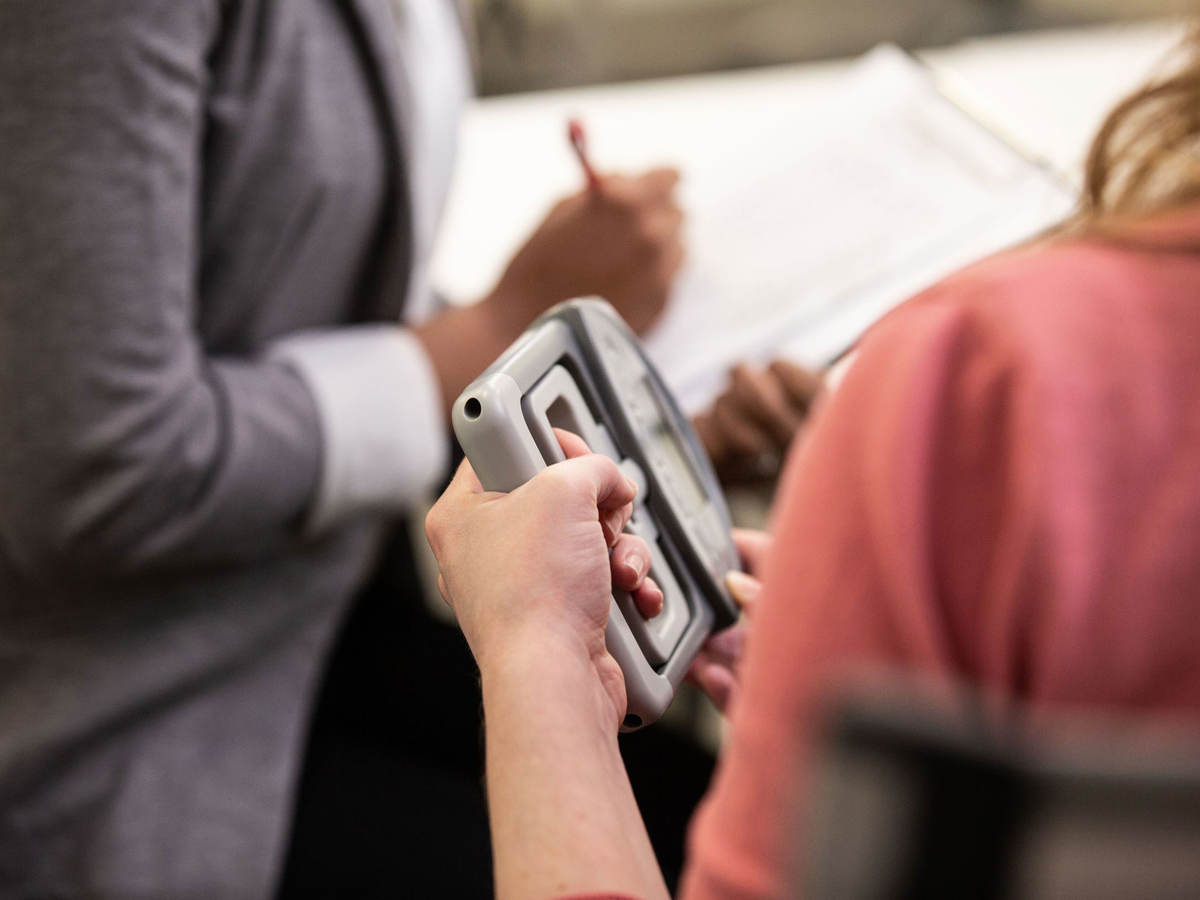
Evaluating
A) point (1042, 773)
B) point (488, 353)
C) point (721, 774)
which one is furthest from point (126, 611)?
point (1042, 773)

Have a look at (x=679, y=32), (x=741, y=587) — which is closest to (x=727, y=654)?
(x=741, y=587)

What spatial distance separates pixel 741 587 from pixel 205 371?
0.28 meters

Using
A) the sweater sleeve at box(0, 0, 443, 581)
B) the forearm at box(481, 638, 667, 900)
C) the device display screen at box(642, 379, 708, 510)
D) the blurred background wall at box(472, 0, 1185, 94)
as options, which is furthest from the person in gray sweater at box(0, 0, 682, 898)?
the blurred background wall at box(472, 0, 1185, 94)

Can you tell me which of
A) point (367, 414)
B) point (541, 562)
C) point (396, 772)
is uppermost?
point (541, 562)

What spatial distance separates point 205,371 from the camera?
1.51 feet

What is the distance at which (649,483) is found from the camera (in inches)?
11.9

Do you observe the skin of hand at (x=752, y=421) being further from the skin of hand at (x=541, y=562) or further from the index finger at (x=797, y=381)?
the skin of hand at (x=541, y=562)

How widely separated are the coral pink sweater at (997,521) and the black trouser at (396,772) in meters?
0.22

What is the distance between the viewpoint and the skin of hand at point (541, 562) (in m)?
0.24

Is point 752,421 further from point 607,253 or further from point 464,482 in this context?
point 464,482

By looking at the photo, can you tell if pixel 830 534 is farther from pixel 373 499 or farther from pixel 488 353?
pixel 373 499

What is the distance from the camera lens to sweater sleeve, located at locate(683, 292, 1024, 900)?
175 mm

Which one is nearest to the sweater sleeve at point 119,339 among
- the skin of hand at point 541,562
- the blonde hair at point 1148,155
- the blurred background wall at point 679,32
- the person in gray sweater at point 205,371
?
the person in gray sweater at point 205,371

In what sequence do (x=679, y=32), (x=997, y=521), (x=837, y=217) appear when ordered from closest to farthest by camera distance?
1. (x=997, y=521)
2. (x=837, y=217)
3. (x=679, y=32)
